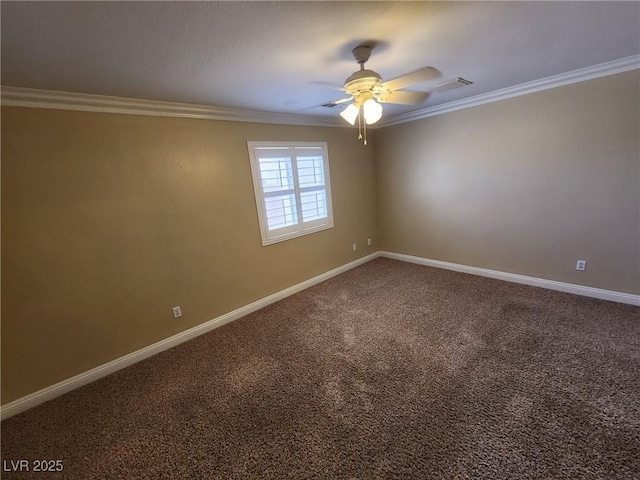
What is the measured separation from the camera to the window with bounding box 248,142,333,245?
3.20 meters

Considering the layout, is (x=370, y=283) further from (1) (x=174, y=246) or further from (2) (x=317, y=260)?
(1) (x=174, y=246)

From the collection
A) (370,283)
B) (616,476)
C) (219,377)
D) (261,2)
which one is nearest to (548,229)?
(370,283)

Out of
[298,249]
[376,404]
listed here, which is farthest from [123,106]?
[376,404]

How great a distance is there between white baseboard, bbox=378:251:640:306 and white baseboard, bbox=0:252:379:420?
1859mm

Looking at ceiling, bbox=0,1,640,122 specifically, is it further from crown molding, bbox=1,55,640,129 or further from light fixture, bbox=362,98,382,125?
light fixture, bbox=362,98,382,125

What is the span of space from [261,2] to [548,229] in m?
3.51

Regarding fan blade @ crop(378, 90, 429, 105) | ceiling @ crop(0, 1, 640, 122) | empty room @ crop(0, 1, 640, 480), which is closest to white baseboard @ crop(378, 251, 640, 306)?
empty room @ crop(0, 1, 640, 480)

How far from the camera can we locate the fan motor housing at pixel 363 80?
Result: 1650mm

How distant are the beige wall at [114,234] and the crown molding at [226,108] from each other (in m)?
0.06

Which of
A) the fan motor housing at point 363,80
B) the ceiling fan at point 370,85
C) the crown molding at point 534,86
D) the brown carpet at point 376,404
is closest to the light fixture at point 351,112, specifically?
the ceiling fan at point 370,85

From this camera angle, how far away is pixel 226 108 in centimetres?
278

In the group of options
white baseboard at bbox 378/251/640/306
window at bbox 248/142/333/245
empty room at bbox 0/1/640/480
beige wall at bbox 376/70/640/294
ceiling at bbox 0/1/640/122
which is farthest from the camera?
window at bbox 248/142/333/245

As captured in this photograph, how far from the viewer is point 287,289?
11.8 feet

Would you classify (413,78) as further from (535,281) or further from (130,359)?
(130,359)
